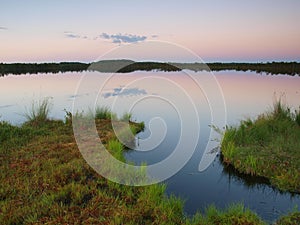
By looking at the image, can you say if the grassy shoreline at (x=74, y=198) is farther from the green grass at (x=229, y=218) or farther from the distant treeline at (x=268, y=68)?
the distant treeline at (x=268, y=68)

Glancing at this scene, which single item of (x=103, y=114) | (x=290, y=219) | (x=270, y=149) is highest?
(x=103, y=114)

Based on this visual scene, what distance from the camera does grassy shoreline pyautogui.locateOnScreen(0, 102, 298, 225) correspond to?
5.30 m

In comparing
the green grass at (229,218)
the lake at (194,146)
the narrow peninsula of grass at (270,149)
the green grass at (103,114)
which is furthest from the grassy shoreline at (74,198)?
the green grass at (103,114)

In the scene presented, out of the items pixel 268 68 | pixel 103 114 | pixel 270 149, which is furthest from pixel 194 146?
pixel 268 68

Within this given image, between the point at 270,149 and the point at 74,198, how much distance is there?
6.46 m

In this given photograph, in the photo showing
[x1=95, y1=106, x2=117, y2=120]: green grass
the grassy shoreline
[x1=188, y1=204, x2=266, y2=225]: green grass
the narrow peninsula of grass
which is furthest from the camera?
[x1=95, y1=106, x2=117, y2=120]: green grass

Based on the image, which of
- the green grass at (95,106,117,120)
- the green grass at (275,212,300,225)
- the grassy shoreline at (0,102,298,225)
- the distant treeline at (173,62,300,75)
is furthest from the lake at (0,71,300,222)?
the distant treeline at (173,62,300,75)

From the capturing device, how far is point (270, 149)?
9328 mm

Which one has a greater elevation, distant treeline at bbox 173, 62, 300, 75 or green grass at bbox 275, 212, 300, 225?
distant treeline at bbox 173, 62, 300, 75

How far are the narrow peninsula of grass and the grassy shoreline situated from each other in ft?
7.07

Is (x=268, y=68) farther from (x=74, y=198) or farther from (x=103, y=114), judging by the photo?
(x=74, y=198)

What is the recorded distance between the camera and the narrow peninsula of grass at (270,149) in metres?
7.77

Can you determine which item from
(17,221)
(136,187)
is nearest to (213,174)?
(136,187)

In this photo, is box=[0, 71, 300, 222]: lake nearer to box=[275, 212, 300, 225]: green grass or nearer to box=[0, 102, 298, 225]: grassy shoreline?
box=[275, 212, 300, 225]: green grass
